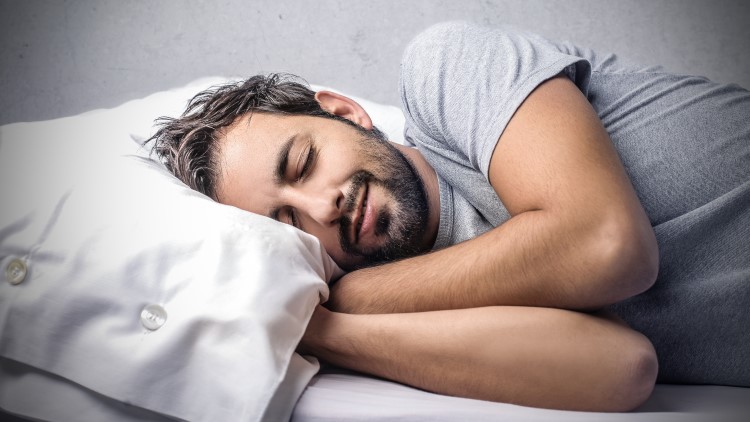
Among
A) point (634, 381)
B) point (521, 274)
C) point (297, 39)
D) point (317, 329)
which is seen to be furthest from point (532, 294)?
point (297, 39)

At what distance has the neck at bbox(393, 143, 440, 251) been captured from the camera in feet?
3.84

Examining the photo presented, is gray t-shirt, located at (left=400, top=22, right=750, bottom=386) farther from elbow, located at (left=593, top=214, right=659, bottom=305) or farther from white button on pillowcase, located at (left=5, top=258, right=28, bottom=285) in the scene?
white button on pillowcase, located at (left=5, top=258, right=28, bottom=285)

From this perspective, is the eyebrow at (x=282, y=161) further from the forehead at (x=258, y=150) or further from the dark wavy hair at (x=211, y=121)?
the dark wavy hair at (x=211, y=121)

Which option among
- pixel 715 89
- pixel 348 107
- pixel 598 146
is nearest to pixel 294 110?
pixel 348 107

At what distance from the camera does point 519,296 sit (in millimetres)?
862

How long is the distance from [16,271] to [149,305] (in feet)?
0.69

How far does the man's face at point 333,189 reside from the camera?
1.08 metres

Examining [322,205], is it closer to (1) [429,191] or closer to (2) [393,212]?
(2) [393,212]

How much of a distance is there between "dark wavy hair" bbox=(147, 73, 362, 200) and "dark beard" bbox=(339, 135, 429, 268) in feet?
0.49

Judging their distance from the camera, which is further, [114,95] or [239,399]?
[114,95]

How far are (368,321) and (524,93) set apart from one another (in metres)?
0.41

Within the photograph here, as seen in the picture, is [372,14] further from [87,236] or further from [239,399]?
[239,399]

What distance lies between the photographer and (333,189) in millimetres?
1074

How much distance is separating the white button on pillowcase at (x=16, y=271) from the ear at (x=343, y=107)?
0.66m
